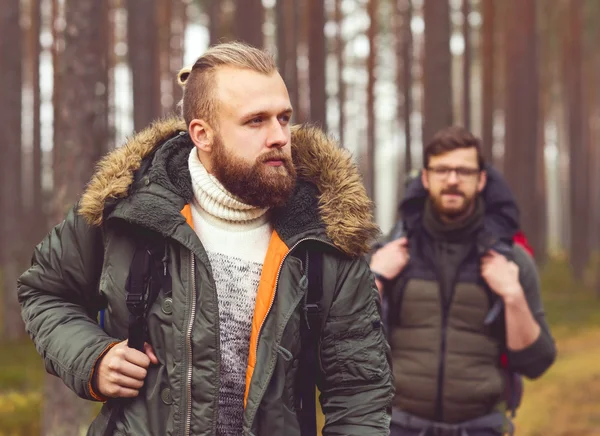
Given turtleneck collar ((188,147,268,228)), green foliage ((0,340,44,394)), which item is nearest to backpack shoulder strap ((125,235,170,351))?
turtleneck collar ((188,147,268,228))

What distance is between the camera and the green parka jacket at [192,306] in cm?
251

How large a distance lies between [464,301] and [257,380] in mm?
2254

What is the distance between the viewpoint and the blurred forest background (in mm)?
6590

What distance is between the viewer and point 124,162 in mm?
2777

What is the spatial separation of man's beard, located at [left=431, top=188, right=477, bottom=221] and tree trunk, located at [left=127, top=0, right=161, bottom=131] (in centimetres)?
1352

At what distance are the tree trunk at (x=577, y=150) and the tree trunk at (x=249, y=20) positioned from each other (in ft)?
42.5

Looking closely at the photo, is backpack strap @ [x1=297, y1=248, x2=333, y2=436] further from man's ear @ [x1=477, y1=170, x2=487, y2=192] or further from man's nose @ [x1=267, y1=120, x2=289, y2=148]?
man's ear @ [x1=477, y1=170, x2=487, y2=192]

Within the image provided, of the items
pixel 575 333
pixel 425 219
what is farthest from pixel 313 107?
pixel 425 219

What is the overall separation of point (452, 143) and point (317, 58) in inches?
468

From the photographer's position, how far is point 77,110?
6445 millimetres

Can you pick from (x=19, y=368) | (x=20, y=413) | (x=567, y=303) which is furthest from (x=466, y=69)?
(x=20, y=413)

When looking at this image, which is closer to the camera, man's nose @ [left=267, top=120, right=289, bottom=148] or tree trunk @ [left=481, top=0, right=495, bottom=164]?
man's nose @ [left=267, top=120, right=289, bottom=148]

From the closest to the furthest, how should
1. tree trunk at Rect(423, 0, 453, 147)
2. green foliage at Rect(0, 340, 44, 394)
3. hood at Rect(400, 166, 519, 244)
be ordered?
hood at Rect(400, 166, 519, 244) → green foliage at Rect(0, 340, 44, 394) → tree trunk at Rect(423, 0, 453, 147)

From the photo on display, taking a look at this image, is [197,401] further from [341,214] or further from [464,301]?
[464,301]
